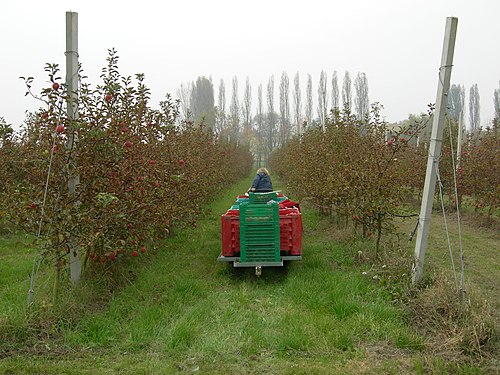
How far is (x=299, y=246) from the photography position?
6500 millimetres

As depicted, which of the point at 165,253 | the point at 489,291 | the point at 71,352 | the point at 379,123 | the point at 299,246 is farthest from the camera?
the point at 379,123

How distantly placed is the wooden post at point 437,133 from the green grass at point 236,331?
2.09 ft

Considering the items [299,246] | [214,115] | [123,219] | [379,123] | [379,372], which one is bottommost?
[379,372]

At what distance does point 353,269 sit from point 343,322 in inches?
85.2

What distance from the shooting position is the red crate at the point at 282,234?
21.2 feet

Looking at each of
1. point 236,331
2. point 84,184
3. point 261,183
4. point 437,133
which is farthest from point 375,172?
point 84,184

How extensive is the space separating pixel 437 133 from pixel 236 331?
314cm

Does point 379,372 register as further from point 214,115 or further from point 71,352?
point 214,115

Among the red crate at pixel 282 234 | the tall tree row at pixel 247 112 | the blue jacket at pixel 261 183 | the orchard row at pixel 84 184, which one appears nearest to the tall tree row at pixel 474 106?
the tall tree row at pixel 247 112

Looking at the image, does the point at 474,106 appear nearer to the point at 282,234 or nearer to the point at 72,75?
the point at 282,234

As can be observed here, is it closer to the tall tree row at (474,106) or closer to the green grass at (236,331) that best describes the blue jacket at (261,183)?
the green grass at (236,331)

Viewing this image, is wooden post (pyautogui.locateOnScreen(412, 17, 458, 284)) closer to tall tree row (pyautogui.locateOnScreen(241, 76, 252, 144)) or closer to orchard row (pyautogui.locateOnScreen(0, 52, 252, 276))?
orchard row (pyautogui.locateOnScreen(0, 52, 252, 276))

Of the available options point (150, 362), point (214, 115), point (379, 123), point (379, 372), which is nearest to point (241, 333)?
point (150, 362)

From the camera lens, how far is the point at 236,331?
453 centimetres
